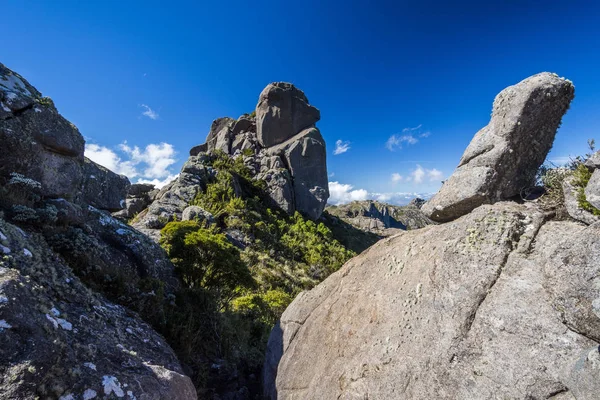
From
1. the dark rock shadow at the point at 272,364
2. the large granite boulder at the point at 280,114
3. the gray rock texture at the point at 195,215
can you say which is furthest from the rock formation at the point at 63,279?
the large granite boulder at the point at 280,114

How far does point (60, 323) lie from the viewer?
435 centimetres

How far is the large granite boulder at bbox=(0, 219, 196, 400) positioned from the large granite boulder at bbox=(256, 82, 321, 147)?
204ft

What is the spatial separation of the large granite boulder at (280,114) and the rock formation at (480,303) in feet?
202

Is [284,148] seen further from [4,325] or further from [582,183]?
[4,325]

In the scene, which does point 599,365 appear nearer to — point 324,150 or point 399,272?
point 399,272

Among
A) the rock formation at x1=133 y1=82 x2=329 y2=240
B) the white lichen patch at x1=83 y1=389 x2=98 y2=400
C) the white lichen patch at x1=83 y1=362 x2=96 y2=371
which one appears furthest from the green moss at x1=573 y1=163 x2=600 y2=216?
the rock formation at x1=133 y1=82 x2=329 y2=240

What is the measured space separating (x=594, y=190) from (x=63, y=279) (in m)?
8.95

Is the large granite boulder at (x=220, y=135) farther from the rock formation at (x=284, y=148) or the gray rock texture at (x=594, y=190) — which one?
the gray rock texture at (x=594, y=190)

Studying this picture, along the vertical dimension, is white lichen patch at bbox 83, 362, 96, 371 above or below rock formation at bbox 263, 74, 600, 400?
below

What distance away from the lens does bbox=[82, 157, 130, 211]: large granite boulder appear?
12398 millimetres

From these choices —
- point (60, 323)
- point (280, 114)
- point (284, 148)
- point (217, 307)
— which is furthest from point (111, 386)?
point (280, 114)

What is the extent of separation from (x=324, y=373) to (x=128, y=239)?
8431mm

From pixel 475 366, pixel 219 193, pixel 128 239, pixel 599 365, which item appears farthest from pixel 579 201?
pixel 219 193

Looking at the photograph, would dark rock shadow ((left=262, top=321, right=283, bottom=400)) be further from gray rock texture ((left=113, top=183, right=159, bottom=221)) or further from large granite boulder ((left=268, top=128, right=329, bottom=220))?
large granite boulder ((left=268, top=128, right=329, bottom=220))
